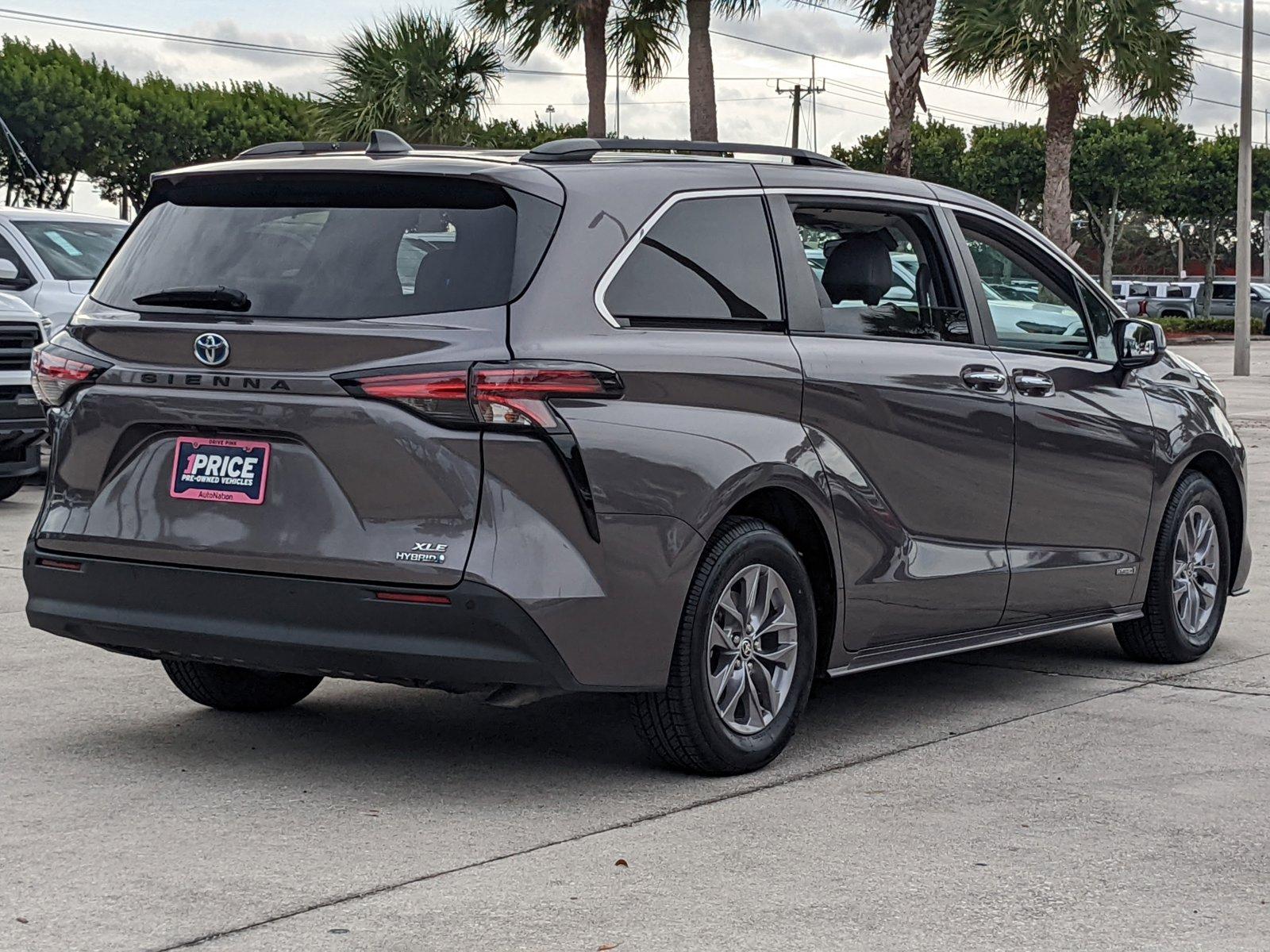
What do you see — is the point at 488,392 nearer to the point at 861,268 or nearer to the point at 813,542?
the point at 813,542

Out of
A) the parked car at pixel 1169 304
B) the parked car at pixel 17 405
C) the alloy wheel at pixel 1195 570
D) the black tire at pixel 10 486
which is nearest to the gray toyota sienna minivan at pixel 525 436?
the alloy wheel at pixel 1195 570

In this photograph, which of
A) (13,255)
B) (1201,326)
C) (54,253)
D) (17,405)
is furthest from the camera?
(1201,326)

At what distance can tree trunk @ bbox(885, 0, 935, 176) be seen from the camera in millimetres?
24719

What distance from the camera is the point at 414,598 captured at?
16.1 feet

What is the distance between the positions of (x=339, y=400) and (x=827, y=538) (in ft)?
5.15

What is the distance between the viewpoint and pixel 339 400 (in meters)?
4.97

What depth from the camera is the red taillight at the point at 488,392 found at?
4.87 metres

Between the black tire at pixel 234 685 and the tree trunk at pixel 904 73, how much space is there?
19323mm

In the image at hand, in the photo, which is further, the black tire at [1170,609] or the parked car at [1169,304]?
the parked car at [1169,304]

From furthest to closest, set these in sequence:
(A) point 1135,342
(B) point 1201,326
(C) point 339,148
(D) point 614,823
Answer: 1. (B) point 1201,326
2. (A) point 1135,342
3. (C) point 339,148
4. (D) point 614,823

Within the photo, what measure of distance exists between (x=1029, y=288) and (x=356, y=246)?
9.91 feet

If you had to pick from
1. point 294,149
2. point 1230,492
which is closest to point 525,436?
point 294,149

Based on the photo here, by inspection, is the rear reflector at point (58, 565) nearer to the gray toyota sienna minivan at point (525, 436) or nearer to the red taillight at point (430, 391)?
→ the gray toyota sienna minivan at point (525, 436)

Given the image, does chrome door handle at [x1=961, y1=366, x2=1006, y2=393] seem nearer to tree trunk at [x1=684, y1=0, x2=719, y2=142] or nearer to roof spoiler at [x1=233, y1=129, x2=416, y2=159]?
roof spoiler at [x1=233, y1=129, x2=416, y2=159]
